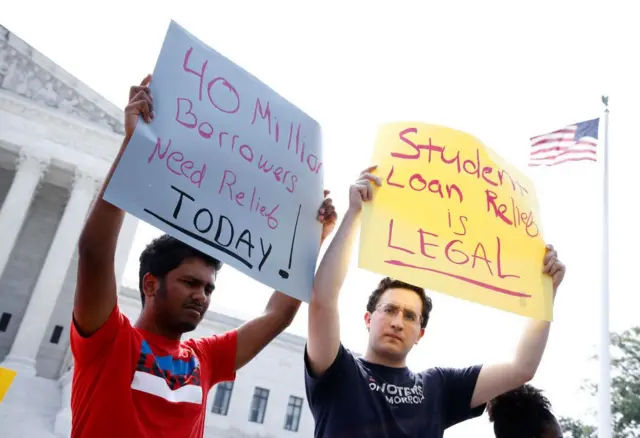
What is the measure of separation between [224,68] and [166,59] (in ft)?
0.96

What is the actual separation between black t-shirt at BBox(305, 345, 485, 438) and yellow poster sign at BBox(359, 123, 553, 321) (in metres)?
0.45

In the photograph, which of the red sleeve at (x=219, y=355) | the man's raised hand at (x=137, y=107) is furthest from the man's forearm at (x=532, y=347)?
the man's raised hand at (x=137, y=107)

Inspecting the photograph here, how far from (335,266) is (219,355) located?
677 millimetres

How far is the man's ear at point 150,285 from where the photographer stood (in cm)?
223

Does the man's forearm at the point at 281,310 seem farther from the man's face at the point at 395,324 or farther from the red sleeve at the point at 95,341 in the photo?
the red sleeve at the point at 95,341

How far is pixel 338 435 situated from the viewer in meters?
2.19

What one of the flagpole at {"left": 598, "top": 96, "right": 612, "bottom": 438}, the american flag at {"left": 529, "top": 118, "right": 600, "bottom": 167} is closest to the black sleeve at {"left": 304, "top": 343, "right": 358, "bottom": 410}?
the american flag at {"left": 529, "top": 118, "right": 600, "bottom": 167}

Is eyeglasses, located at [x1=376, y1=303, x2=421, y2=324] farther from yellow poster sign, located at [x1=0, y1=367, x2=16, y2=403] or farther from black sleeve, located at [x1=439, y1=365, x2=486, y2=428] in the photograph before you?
yellow poster sign, located at [x1=0, y1=367, x2=16, y2=403]

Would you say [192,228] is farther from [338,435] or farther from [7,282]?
[7,282]

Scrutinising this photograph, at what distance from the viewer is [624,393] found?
2727 cm

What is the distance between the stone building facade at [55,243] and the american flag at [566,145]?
55.9ft

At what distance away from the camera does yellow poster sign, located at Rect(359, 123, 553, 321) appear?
7.88 ft

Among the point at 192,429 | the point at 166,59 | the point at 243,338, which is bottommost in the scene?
the point at 192,429

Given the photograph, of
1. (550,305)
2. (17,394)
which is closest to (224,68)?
(550,305)
